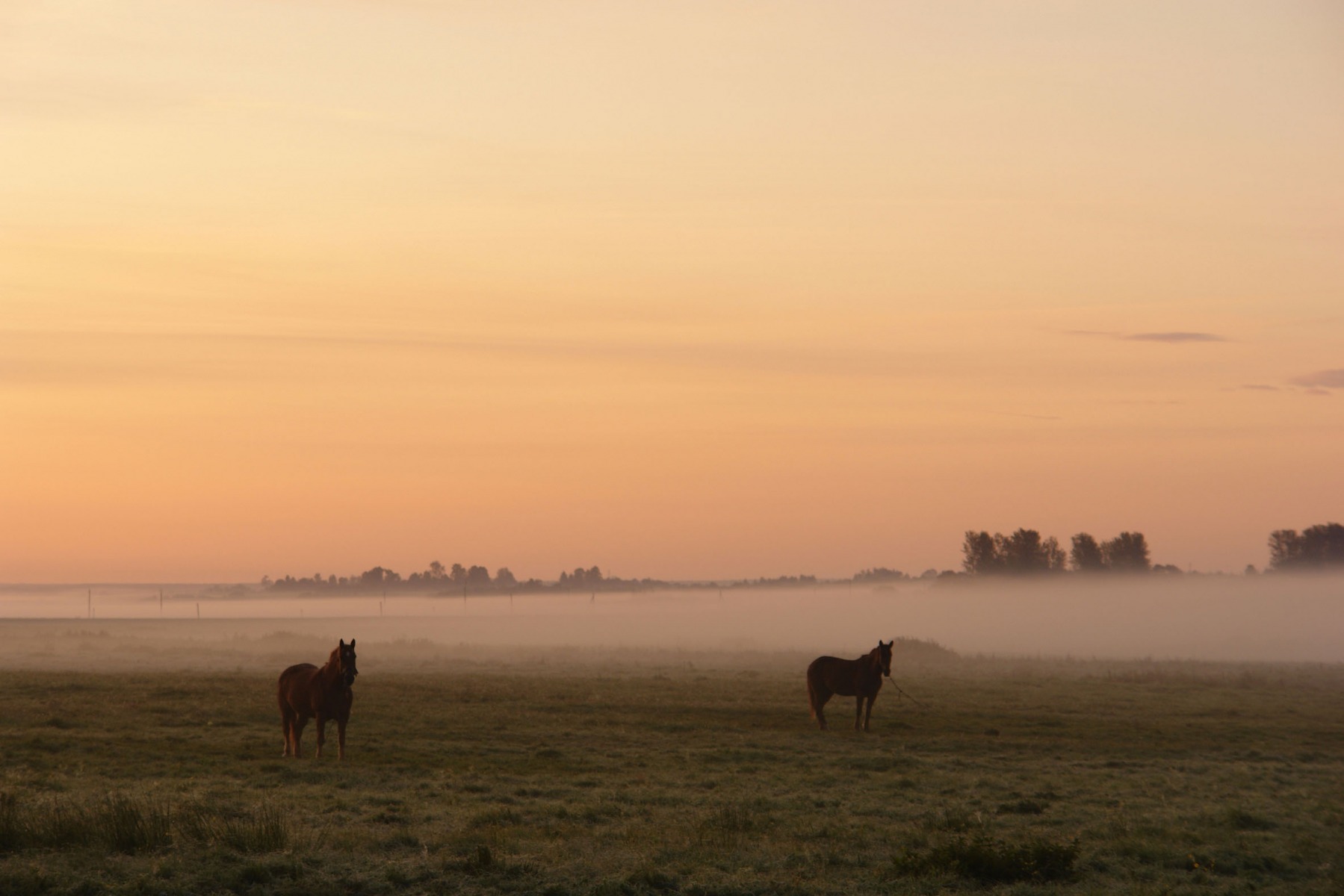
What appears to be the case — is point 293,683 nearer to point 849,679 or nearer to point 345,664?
point 345,664

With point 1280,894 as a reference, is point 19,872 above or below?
above

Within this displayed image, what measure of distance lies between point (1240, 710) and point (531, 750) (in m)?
26.3

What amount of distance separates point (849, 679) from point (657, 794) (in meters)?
13.5

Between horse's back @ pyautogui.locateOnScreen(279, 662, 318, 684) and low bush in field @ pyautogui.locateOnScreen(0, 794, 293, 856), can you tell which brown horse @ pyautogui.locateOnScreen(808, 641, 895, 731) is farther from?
low bush in field @ pyautogui.locateOnScreen(0, 794, 293, 856)

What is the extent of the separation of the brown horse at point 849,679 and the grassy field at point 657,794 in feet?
3.99

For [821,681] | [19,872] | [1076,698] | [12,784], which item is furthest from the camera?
[1076,698]

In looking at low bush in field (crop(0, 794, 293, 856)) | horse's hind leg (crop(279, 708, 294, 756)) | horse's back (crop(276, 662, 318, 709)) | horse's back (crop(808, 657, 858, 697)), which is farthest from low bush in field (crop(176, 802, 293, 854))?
horse's back (crop(808, 657, 858, 697))

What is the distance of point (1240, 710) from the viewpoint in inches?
1547

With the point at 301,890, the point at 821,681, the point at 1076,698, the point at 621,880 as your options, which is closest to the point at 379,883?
the point at 301,890

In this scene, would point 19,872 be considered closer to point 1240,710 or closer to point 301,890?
point 301,890

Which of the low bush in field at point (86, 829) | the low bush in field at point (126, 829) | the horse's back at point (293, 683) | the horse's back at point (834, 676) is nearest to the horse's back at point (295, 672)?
the horse's back at point (293, 683)

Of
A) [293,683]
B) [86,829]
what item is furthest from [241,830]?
[293,683]

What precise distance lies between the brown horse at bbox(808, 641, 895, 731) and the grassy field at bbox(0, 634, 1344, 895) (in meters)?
1.22

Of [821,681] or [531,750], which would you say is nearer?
[531,750]
